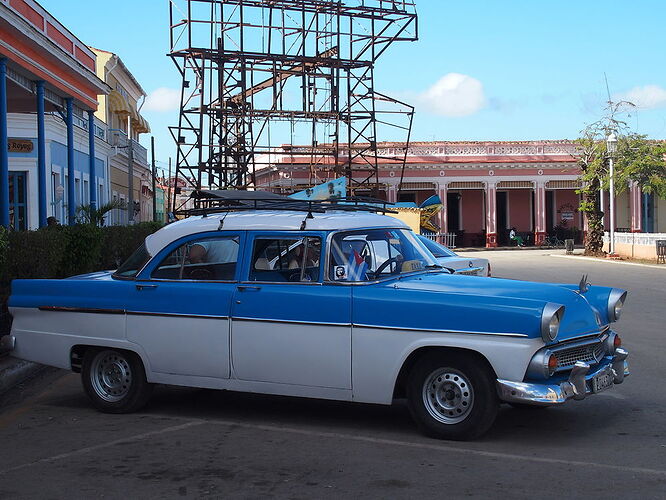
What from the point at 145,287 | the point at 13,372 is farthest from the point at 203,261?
the point at 13,372

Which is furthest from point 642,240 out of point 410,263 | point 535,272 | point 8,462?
point 8,462

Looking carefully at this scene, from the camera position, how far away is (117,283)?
778cm

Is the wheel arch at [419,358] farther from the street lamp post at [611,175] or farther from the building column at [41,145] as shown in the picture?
the street lamp post at [611,175]

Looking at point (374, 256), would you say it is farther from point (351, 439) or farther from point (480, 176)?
point (480, 176)

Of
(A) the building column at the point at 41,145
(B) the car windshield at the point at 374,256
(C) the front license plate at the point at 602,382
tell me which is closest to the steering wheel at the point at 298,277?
(B) the car windshield at the point at 374,256

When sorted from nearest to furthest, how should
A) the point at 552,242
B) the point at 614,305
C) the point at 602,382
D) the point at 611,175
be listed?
the point at 602,382 → the point at 614,305 → the point at 611,175 → the point at 552,242

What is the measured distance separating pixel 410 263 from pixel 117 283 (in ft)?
8.29

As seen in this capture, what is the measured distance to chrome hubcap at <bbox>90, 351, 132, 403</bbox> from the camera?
775cm

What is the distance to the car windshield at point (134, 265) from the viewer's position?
25.6ft

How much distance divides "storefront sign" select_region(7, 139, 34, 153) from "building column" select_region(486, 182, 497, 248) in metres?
29.9

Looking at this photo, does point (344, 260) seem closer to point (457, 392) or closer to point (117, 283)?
point (457, 392)

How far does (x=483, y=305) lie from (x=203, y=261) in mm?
2485

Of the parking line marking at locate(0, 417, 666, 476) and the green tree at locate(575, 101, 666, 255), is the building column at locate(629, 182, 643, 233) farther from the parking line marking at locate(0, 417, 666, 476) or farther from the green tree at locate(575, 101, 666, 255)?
the parking line marking at locate(0, 417, 666, 476)

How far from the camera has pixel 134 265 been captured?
7863 millimetres
